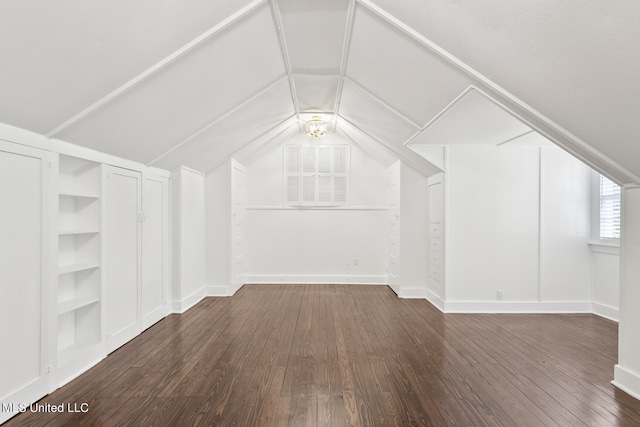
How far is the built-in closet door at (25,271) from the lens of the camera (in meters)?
2.33

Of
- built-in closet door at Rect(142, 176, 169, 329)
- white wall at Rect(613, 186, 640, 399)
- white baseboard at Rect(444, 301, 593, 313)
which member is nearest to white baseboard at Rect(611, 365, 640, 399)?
white wall at Rect(613, 186, 640, 399)

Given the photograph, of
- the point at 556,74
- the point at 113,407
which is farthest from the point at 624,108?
the point at 113,407

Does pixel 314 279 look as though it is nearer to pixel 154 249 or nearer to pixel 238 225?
pixel 238 225

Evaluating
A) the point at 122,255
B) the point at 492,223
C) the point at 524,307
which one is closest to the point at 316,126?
the point at 492,223

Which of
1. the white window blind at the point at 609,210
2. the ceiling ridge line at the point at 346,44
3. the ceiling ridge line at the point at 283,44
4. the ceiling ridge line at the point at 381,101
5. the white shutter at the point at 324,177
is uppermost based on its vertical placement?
the ceiling ridge line at the point at 283,44

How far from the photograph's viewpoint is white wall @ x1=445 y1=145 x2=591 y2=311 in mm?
5016

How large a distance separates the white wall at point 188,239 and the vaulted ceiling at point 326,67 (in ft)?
2.49

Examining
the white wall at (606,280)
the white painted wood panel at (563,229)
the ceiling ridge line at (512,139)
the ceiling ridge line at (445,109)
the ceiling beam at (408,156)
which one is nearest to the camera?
the ceiling ridge line at (445,109)

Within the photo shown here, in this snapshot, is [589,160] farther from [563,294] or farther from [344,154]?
[344,154]

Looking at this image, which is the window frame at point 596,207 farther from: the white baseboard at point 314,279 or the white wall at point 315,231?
the white baseboard at point 314,279

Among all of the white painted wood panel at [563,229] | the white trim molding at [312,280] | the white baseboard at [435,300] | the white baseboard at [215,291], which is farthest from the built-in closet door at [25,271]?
the white painted wood panel at [563,229]

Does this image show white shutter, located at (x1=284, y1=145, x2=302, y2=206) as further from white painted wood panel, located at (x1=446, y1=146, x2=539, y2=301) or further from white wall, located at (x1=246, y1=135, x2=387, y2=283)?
white painted wood panel, located at (x1=446, y1=146, x2=539, y2=301)

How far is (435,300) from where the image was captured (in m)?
5.49

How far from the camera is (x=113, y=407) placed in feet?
8.24
